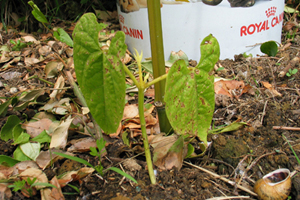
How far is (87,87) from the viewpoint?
1.97 ft

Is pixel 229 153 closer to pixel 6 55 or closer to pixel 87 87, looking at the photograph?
pixel 87 87

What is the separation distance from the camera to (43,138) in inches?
38.2

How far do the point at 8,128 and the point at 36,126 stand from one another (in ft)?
0.33

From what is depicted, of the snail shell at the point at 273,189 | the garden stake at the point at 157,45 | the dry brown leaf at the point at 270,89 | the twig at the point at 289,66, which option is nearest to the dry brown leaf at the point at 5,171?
the garden stake at the point at 157,45

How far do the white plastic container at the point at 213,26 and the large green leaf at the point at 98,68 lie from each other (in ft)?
3.03

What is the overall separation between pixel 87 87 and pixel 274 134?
779 mm

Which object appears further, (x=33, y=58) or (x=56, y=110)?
(x=33, y=58)

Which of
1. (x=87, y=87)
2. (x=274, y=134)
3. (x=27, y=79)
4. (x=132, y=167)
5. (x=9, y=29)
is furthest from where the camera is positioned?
(x=9, y=29)

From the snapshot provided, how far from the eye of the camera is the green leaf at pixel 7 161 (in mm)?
849

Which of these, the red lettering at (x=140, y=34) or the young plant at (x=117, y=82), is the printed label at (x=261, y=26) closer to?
the red lettering at (x=140, y=34)

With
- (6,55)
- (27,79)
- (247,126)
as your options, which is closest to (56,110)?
(27,79)

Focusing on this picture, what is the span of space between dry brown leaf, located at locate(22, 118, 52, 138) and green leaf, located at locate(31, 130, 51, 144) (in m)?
0.04

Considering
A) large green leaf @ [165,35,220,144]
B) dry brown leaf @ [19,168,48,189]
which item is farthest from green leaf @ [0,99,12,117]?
large green leaf @ [165,35,220,144]

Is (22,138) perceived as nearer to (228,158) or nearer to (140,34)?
(228,158)
